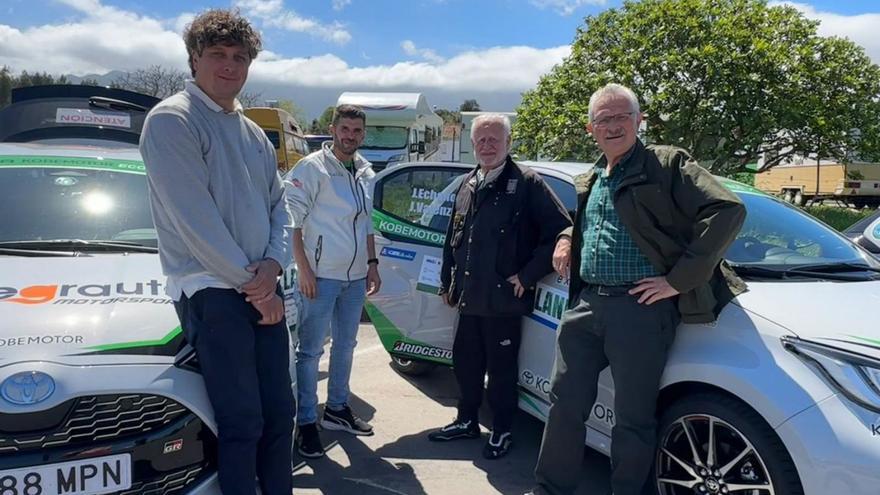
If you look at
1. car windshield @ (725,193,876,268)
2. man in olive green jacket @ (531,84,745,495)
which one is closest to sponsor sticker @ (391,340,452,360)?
man in olive green jacket @ (531,84,745,495)

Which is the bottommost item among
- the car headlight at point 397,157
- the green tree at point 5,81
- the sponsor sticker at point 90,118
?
the sponsor sticker at point 90,118

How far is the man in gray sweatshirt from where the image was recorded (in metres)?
2.01

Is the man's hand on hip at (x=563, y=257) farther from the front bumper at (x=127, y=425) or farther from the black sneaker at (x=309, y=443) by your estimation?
the front bumper at (x=127, y=425)

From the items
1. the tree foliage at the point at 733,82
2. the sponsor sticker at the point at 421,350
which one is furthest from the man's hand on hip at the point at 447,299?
the tree foliage at the point at 733,82

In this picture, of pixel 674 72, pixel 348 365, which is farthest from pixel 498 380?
pixel 674 72

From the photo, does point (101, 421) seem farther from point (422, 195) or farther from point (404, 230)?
point (422, 195)

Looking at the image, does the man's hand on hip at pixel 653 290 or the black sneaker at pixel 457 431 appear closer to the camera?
the man's hand on hip at pixel 653 290

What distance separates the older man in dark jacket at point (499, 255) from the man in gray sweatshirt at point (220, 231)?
1.38 metres

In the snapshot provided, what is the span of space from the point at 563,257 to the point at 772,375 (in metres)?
1.05

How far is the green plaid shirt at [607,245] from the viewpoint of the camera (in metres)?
2.61

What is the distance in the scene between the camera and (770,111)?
1113cm

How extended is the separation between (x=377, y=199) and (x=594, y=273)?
2.05m

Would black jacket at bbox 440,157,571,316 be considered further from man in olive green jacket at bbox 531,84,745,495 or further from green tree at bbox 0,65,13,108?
green tree at bbox 0,65,13,108

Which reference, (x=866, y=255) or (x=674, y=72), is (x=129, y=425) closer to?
(x=866, y=255)
